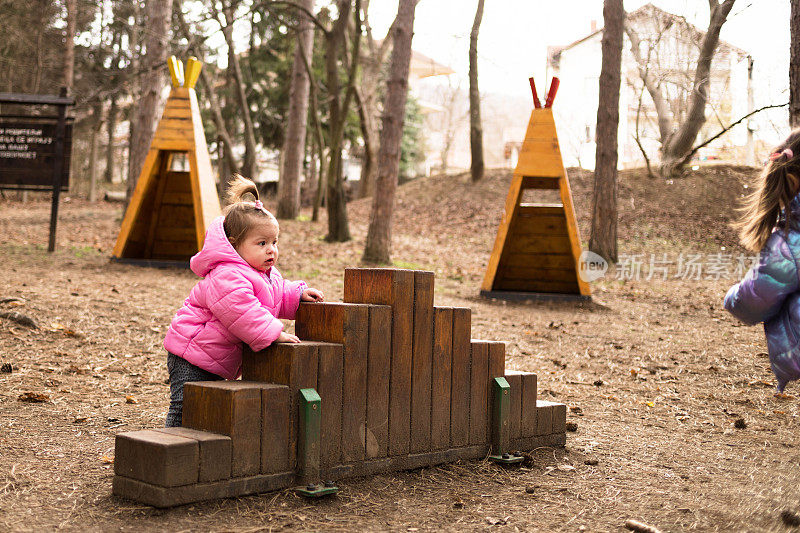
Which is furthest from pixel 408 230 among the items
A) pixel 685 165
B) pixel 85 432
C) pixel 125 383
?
pixel 85 432

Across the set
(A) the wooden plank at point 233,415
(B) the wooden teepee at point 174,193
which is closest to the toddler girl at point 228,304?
(A) the wooden plank at point 233,415

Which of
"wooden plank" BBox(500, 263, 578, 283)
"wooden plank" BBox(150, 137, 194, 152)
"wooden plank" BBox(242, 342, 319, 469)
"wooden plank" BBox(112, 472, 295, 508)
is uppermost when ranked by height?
"wooden plank" BBox(150, 137, 194, 152)

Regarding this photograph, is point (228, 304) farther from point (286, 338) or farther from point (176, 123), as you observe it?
point (176, 123)

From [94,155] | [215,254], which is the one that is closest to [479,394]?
[215,254]

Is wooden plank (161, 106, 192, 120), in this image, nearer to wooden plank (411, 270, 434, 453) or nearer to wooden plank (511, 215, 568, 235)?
wooden plank (511, 215, 568, 235)

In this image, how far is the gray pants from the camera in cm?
358

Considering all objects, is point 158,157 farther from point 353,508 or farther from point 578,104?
point 578,104

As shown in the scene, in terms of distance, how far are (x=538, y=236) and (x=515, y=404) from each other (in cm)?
665

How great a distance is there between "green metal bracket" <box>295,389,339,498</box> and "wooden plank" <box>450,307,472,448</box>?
0.95 metres

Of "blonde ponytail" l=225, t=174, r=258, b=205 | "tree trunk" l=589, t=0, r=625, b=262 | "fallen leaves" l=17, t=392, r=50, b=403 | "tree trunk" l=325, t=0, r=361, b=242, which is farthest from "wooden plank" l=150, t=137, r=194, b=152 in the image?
"tree trunk" l=589, t=0, r=625, b=262

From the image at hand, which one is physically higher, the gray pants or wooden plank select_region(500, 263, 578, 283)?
wooden plank select_region(500, 263, 578, 283)

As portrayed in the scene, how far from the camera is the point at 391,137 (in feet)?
40.7

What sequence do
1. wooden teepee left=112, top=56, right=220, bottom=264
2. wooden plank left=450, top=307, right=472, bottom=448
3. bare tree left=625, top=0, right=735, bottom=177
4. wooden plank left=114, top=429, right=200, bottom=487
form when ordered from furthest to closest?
1. bare tree left=625, top=0, right=735, bottom=177
2. wooden teepee left=112, top=56, right=220, bottom=264
3. wooden plank left=450, top=307, right=472, bottom=448
4. wooden plank left=114, top=429, right=200, bottom=487

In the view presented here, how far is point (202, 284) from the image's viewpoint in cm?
346
